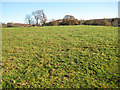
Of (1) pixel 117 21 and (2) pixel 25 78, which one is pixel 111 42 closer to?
(2) pixel 25 78

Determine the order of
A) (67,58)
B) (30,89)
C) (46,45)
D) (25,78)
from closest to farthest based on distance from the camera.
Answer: (30,89), (25,78), (67,58), (46,45)

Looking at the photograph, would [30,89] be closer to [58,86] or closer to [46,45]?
[58,86]

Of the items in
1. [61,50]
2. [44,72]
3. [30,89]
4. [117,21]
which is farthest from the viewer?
[117,21]

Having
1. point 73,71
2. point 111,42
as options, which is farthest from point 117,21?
point 73,71

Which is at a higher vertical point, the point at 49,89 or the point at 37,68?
the point at 37,68

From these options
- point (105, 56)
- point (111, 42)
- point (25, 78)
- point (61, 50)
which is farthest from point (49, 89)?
point (111, 42)

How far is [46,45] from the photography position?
853 centimetres

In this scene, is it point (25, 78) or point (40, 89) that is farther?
point (25, 78)

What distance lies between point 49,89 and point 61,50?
3.36 metres

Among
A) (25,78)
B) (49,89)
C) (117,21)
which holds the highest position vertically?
(117,21)

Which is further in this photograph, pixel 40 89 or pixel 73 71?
pixel 73 71

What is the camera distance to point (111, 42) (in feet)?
29.3

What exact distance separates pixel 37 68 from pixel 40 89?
4.43ft

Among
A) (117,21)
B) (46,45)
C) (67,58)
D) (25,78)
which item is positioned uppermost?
(117,21)
